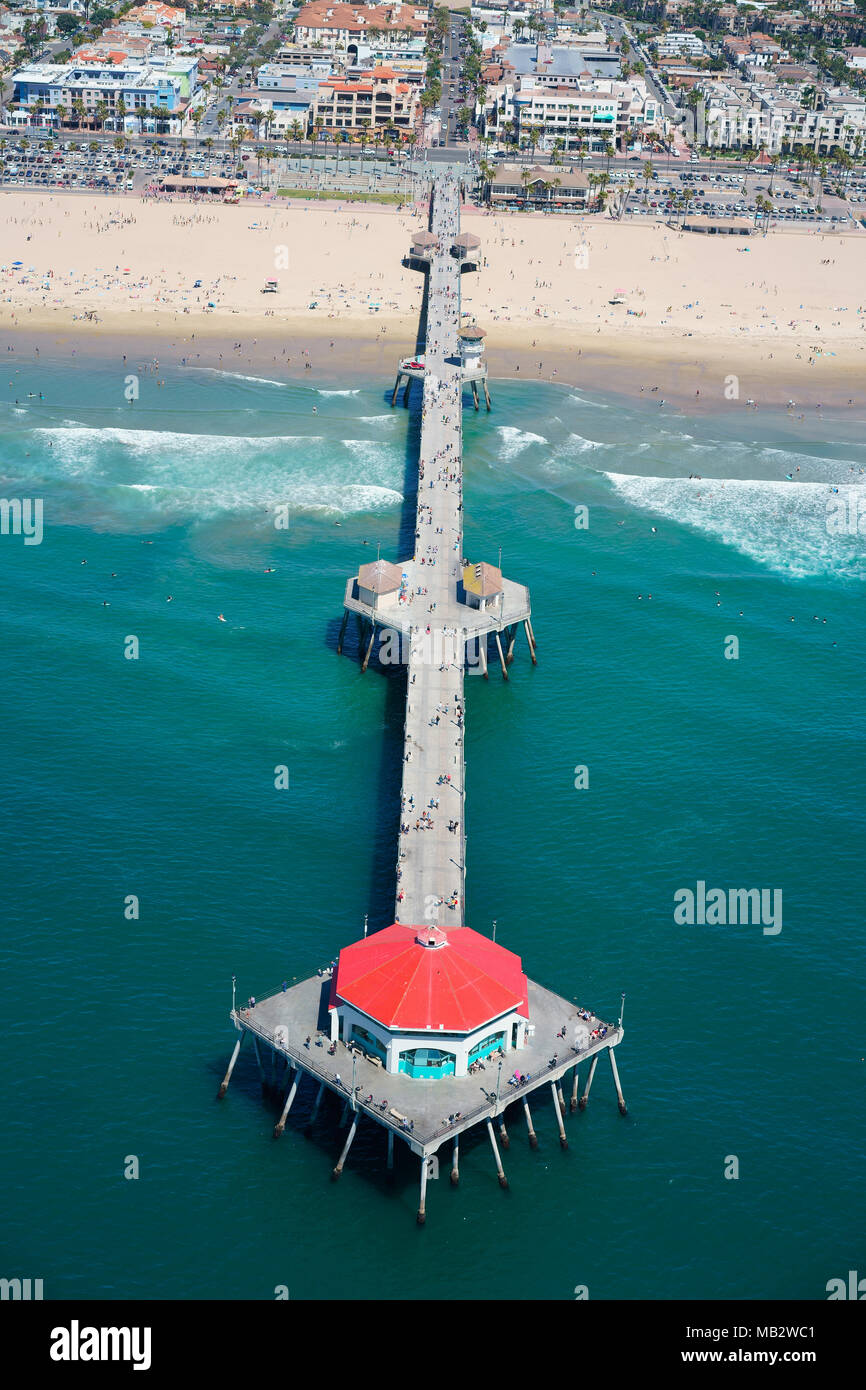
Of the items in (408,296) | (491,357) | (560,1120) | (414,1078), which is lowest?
(560,1120)

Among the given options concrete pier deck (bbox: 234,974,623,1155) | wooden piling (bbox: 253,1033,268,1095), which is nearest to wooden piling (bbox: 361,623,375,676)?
concrete pier deck (bbox: 234,974,623,1155)

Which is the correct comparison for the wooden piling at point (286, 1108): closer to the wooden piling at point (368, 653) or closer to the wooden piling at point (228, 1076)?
the wooden piling at point (228, 1076)

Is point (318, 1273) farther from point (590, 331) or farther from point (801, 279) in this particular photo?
point (801, 279)

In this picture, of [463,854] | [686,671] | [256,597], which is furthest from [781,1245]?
[256,597]

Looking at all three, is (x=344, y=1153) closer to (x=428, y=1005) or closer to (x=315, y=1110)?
(x=315, y=1110)

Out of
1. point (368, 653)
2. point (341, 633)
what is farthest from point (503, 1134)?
point (341, 633)

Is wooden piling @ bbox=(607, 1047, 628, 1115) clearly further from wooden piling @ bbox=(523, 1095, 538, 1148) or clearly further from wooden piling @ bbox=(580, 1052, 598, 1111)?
wooden piling @ bbox=(523, 1095, 538, 1148)
